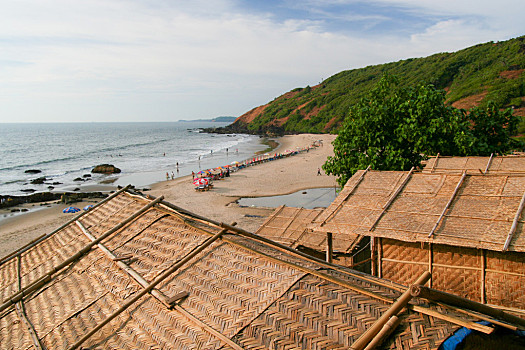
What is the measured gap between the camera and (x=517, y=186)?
21.2 ft

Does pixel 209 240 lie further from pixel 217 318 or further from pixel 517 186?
pixel 517 186

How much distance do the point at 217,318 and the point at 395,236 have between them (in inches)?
177

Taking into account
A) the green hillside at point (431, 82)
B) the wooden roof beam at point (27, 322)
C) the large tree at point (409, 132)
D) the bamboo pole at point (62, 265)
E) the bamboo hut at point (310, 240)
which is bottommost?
the bamboo hut at point (310, 240)

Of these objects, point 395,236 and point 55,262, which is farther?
point 395,236

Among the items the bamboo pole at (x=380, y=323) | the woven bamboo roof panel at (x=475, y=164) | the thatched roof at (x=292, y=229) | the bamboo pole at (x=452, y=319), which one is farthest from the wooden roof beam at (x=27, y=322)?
the woven bamboo roof panel at (x=475, y=164)

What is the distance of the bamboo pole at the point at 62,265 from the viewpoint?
12.5 ft

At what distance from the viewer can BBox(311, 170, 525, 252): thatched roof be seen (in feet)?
18.9

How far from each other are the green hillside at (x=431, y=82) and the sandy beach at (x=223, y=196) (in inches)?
644

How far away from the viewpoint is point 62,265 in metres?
4.13

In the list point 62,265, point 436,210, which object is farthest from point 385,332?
point 436,210

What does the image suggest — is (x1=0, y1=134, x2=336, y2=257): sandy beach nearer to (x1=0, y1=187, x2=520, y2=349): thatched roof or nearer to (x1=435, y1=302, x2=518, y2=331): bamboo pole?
(x1=0, y1=187, x2=520, y2=349): thatched roof

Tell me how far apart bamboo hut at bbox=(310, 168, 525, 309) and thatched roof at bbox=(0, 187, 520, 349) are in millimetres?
3570

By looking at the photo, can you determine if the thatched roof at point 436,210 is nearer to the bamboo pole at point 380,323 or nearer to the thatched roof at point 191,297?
the thatched roof at point 191,297

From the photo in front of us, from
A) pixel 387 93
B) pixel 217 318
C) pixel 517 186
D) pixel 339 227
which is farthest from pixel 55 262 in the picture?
pixel 387 93
